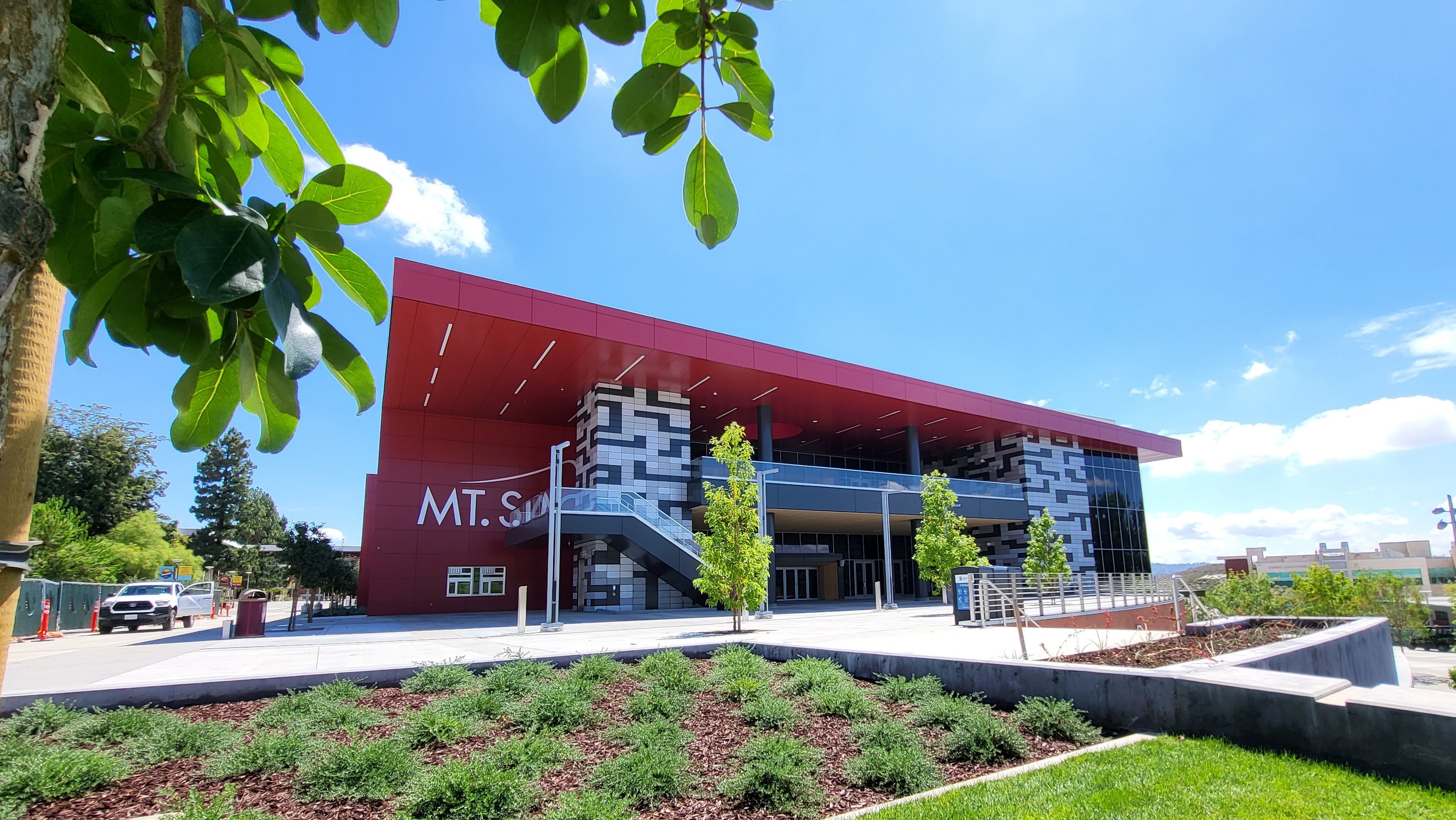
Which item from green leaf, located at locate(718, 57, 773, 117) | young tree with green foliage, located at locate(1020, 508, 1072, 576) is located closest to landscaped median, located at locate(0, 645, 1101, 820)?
green leaf, located at locate(718, 57, 773, 117)

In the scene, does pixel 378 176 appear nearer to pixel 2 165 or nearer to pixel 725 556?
pixel 2 165

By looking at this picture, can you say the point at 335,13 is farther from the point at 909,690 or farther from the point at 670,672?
the point at 670,672

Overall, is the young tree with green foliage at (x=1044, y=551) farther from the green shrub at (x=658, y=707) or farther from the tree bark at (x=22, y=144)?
the tree bark at (x=22, y=144)

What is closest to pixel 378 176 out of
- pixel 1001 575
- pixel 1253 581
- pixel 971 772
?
pixel 971 772

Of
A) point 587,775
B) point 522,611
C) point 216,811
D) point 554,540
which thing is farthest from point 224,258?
point 554,540

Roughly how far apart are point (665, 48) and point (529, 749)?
4907 mm

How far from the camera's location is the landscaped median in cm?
428

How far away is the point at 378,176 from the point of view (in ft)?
3.88

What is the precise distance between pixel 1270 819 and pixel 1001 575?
21.0 meters

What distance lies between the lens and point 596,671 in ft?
26.2

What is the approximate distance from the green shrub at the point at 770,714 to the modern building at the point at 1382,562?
225 feet

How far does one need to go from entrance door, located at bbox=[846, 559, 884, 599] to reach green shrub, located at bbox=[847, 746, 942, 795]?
36701 mm

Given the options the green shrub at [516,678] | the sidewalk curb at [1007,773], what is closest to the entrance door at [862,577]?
the green shrub at [516,678]

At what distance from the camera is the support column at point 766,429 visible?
30844mm
